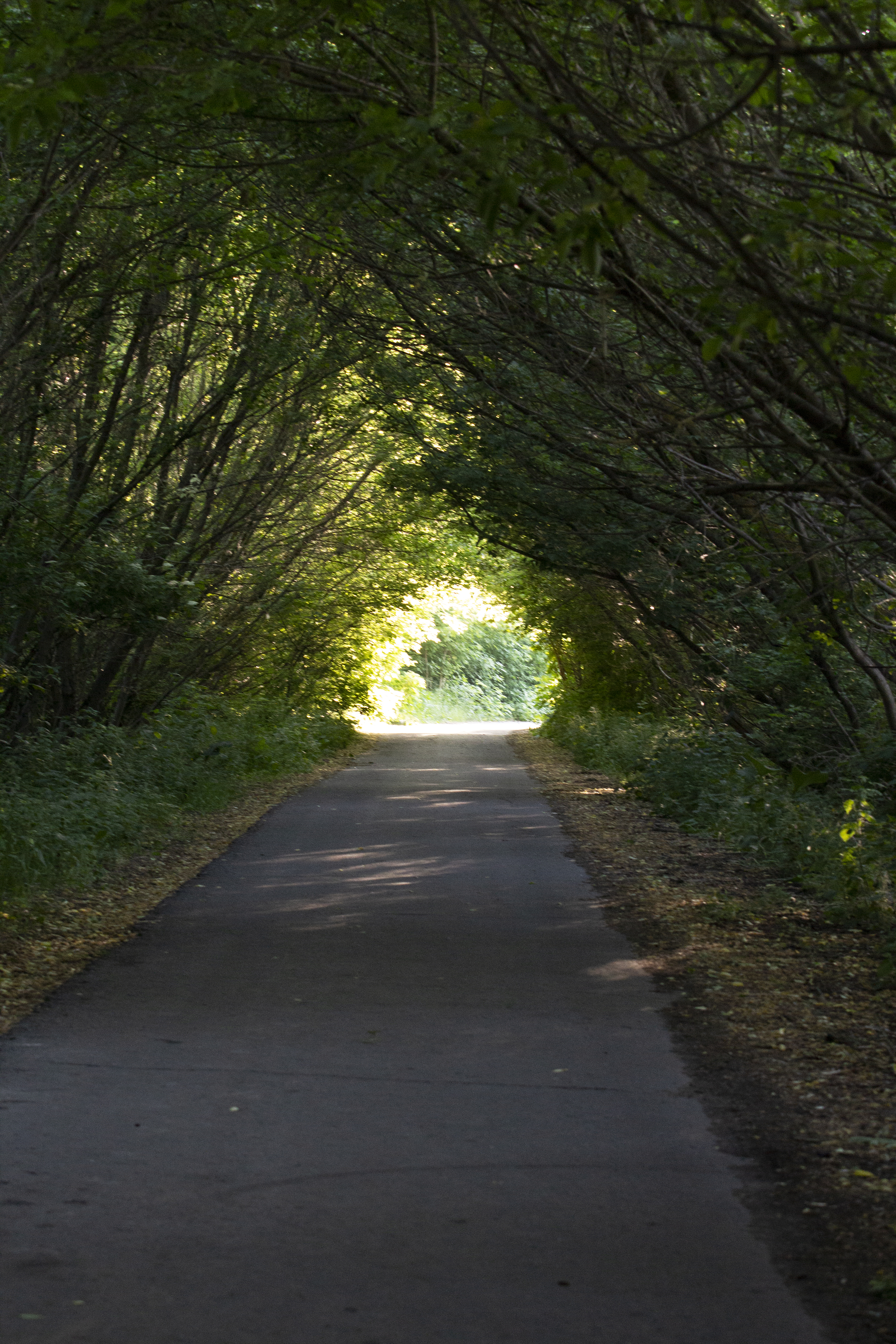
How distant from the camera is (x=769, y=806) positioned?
12.5m

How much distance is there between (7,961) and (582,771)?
52.8 ft

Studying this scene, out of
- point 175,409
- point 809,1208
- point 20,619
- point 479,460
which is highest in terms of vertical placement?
point 175,409

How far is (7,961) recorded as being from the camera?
7934 millimetres

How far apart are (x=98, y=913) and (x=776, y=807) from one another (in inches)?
239

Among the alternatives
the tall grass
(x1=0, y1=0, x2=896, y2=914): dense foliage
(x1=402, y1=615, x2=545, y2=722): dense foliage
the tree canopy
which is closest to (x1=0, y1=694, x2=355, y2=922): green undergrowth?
(x1=0, y1=0, x2=896, y2=914): dense foliage

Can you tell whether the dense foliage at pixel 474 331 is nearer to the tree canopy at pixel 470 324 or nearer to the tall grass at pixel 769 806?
the tree canopy at pixel 470 324

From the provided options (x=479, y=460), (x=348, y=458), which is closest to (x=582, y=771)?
(x=348, y=458)

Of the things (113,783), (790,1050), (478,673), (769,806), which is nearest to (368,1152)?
(790,1050)

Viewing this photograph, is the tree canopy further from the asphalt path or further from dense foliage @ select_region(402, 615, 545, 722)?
dense foliage @ select_region(402, 615, 545, 722)

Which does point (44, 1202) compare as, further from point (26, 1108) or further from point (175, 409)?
point (175, 409)

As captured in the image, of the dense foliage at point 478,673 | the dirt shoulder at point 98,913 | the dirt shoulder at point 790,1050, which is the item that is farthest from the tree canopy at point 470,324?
the dense foliage at point 478,673

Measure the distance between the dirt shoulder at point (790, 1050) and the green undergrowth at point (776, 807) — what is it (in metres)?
0.26

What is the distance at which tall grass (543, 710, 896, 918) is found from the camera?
30.2 ft

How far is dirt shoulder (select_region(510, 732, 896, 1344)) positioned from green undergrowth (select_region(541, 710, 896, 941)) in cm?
26
